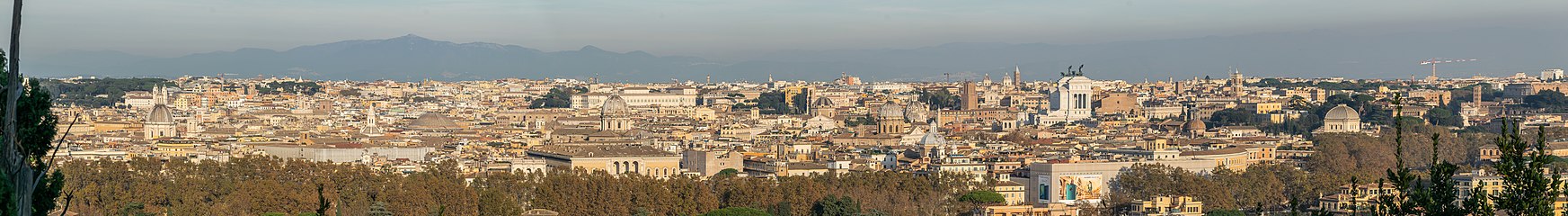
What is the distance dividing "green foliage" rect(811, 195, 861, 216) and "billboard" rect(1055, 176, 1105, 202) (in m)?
8.36

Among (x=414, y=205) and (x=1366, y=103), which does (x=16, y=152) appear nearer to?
(x=414, y=205)

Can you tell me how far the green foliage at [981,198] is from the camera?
41156 mm

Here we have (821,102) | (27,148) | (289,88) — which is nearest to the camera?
(27,148)

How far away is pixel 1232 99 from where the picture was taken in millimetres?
99875

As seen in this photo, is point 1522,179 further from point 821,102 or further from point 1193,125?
point 821,102

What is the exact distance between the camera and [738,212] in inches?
1442

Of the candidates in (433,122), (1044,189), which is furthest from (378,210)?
(433,122)

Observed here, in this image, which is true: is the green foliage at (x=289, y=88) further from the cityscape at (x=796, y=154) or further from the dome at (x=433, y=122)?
the dome at (x=433, y=122)

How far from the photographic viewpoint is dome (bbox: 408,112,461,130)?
7662 centimetres

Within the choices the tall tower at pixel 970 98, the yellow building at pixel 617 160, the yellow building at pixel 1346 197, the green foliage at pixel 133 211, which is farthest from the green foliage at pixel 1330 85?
the green foliage at pixel 133 211

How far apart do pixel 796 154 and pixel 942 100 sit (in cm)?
5113

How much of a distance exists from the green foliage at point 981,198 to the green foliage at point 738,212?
5.31 metres

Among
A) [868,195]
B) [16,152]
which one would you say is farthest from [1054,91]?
[16,152]

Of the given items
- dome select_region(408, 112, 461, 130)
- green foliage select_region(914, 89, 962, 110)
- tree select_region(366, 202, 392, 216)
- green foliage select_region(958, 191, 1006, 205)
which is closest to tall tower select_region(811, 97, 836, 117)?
green foliage select_region(914, 89, 962, 110)
